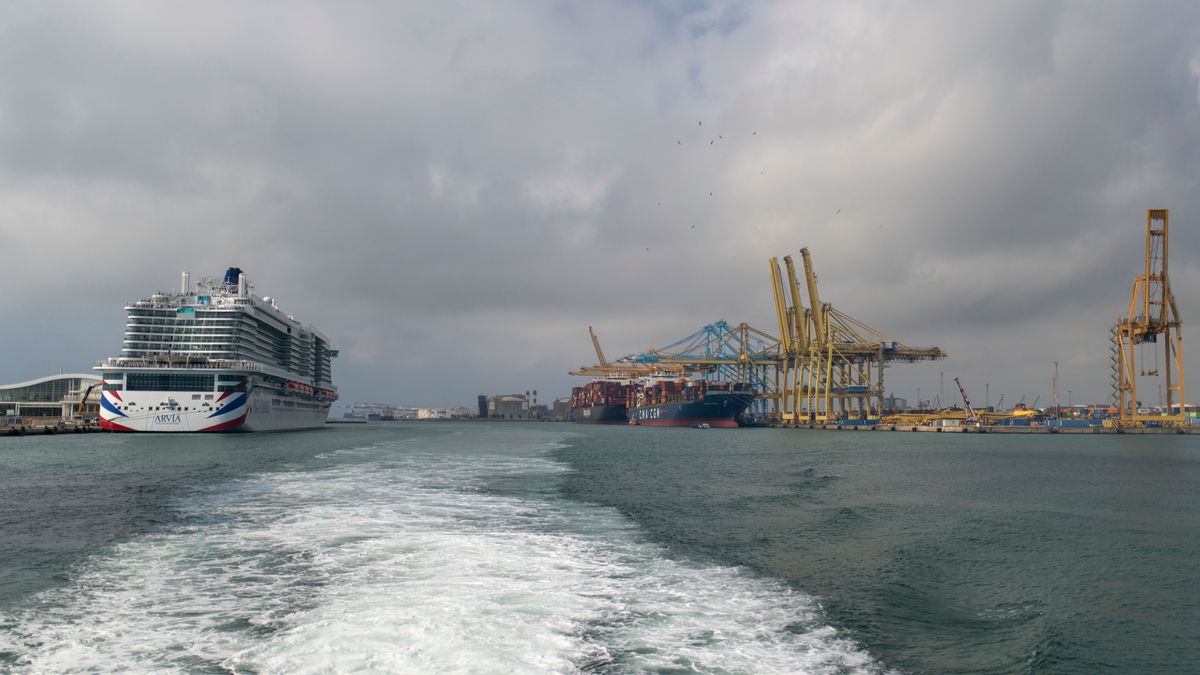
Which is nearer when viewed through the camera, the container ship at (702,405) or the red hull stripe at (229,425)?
the red hull stripe at (229,425)

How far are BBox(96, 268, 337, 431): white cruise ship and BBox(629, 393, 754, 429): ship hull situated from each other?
240 ft

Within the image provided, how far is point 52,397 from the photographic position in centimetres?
9638

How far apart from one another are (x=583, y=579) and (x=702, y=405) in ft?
380

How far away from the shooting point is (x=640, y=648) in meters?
8.09

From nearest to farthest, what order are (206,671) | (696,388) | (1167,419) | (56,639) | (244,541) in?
1. (206,671)
2. (56,639)
3. (244,541)
4. (1167,419)
5. (696,388)

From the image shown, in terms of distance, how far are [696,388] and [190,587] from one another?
123 meters

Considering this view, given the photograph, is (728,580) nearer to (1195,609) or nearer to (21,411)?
(1195,609)

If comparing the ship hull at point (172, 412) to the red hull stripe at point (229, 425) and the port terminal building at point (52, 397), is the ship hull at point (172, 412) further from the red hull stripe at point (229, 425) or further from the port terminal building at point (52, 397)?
the port terminal building at point (52, 397)

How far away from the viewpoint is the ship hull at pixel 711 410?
123250mm

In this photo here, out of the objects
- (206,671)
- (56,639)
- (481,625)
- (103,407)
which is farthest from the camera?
(103,407)

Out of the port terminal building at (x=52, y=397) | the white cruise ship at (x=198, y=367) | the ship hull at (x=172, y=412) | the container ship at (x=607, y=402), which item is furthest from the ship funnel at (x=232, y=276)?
the container ship at (x=607, y=402)

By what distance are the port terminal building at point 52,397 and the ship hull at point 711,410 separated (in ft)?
296

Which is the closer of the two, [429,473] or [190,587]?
[190,587]

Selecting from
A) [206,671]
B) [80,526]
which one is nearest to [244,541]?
[80,526]
